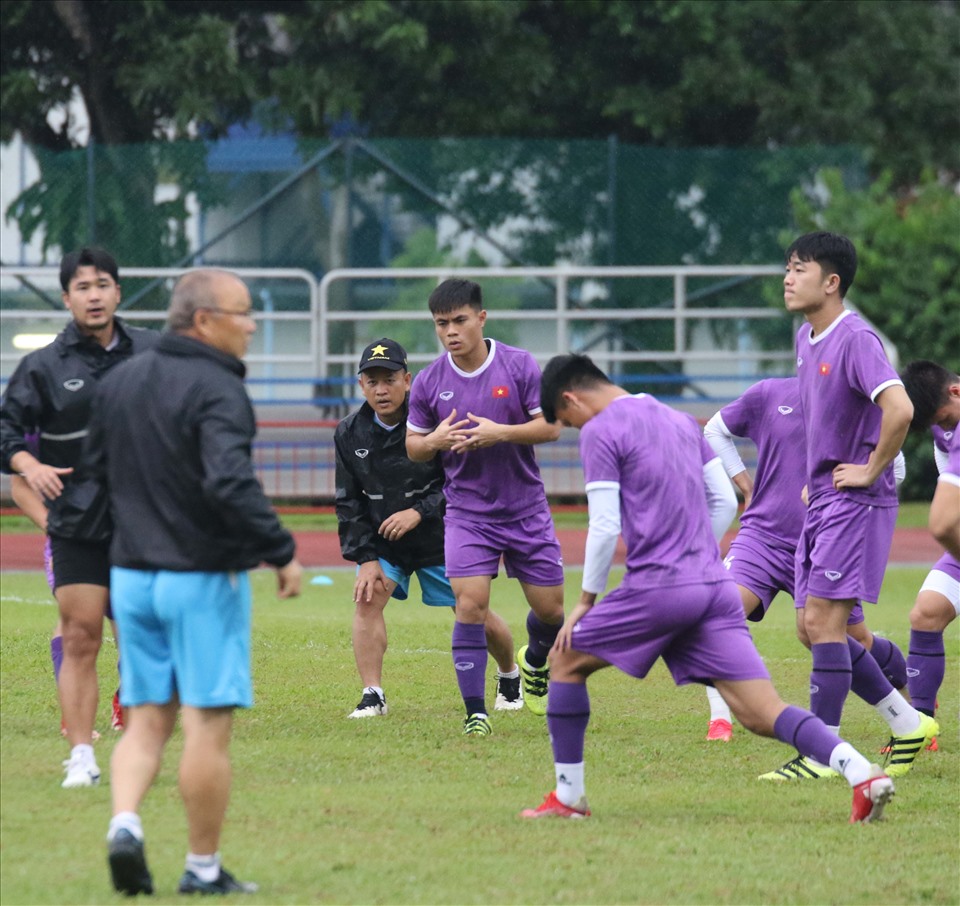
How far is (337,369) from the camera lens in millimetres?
21891

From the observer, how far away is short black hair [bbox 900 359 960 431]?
25.5 ft

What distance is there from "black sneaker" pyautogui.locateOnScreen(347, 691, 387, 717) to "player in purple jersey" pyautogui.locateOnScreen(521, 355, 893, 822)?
2558 millimetres

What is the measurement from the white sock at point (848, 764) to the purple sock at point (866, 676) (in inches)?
54.7

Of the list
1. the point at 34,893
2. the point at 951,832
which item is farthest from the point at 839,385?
the point at 34,893

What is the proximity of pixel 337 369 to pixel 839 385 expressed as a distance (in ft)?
48.2

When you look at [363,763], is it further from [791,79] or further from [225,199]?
[791,79]

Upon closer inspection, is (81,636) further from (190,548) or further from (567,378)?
(567,378)

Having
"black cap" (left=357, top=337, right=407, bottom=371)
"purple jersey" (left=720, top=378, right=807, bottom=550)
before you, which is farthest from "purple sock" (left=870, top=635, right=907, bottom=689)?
"black cap" (left=357, top=337, right=407, bottom=371)

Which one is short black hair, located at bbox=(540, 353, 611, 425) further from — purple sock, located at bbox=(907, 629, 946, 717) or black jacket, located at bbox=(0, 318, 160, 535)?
purple sock, located at bbox=(907, 629, 946, 717)

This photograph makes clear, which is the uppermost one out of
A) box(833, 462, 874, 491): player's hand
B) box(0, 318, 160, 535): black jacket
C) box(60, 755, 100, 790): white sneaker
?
box(0, 318, 160, 535): black jacket

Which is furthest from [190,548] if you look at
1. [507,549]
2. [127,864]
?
[507,549]

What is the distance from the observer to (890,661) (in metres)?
8.77

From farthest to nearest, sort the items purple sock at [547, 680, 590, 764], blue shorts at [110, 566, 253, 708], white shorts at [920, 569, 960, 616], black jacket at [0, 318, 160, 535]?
white shorts at [920, 569, 960, 616] < black jacket at [0, 318, 160, 535] < purple sock at [547, 680, 590, 764] < blue shorts at [110, 566, 253, 708]

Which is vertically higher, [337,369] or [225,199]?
[225,199]
